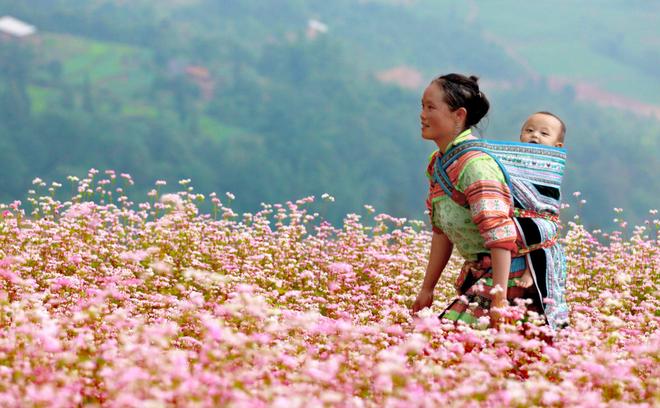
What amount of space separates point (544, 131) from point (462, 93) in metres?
0.64

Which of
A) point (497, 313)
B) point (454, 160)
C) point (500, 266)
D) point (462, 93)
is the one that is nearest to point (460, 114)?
point (462, 93)

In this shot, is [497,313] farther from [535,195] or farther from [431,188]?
[431,188]

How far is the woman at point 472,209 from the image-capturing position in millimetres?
4648

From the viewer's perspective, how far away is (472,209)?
15.4 ft

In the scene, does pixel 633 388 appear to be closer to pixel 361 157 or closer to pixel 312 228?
pixel 312 228

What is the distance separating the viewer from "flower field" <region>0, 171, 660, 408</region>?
355cm

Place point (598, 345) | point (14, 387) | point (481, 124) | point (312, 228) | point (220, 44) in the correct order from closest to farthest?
point (14, 387)
point (598, 345)
point (481, 124)
point (312, 228)
point (220, 44)

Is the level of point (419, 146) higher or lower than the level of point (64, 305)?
higher

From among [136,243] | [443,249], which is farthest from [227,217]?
[443,249]

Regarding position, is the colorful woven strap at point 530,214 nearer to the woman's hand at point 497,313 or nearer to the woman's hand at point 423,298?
the woman's hand at point 497,313

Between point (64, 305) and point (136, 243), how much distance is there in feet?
9.04

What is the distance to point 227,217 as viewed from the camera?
28.5ft

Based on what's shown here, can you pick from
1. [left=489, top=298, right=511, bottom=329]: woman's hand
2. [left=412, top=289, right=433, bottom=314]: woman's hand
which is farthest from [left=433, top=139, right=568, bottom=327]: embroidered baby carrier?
[left=412, top=289, right=433, bottom=314]: woman's hand

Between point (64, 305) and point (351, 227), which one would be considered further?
point (351, 227)
